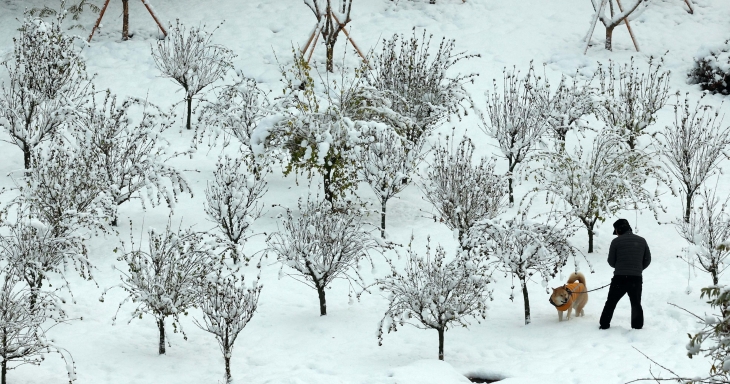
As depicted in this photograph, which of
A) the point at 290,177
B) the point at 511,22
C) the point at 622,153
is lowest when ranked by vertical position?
the point at 290,177

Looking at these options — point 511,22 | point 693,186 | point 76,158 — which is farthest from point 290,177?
point 511,22

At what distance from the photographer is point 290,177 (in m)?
16.9

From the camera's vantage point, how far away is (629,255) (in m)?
10.5

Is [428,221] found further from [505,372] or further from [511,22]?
[511,22]

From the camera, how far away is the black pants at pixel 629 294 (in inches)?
413

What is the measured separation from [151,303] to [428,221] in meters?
5.94

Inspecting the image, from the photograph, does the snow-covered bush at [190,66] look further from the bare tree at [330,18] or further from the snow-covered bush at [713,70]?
the snow-covered bush at [713,70]

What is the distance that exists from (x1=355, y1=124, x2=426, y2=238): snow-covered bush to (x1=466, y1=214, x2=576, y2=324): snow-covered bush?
3.18 metres

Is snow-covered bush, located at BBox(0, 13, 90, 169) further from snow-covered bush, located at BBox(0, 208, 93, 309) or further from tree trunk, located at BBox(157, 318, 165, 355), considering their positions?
tree trunk, located at BBox(157, 318, 165, 355)

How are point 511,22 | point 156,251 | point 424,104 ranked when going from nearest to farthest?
1. point 156,251
2. point 424,104
3. point 511,22

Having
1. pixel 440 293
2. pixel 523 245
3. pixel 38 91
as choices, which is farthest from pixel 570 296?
pixel 38 91

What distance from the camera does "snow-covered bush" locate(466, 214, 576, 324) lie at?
36.3 ft

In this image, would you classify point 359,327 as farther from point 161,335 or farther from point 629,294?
point 629,294

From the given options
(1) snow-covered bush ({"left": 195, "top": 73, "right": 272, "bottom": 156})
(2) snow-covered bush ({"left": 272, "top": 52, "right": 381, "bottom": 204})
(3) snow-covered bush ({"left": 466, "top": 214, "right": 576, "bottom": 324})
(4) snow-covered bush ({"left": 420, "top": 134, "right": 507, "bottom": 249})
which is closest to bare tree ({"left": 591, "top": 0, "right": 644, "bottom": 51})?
(2) snow-covered bush ({"left": 272, "top": 52, "right": 381, "bottom": 204})
